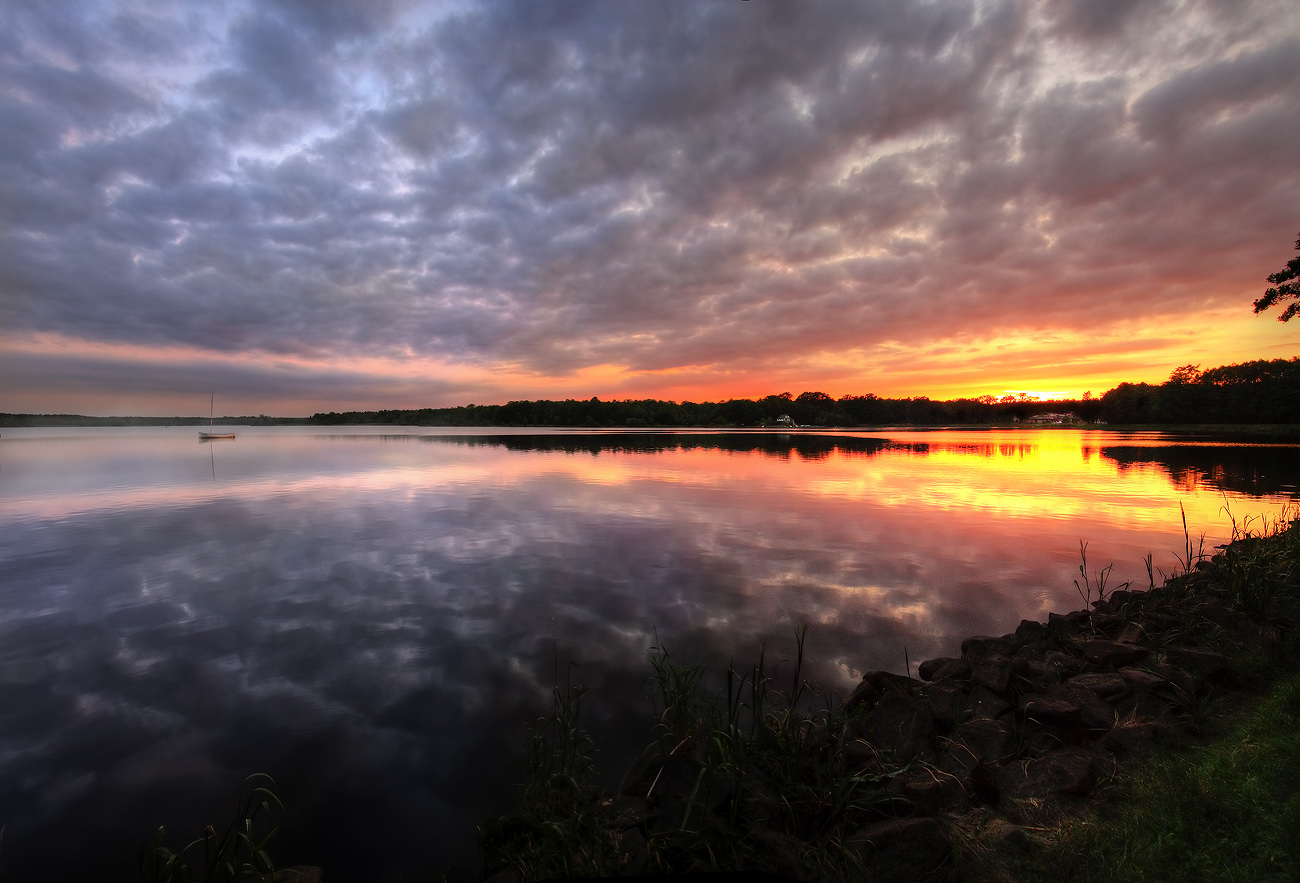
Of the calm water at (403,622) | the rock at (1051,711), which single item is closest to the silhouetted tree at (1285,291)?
the calm water at (403,622)

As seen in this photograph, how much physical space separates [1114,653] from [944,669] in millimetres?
2210

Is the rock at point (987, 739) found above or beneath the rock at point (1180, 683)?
beneath

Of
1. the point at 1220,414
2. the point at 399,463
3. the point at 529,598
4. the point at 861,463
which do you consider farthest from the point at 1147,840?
the point at 1220,414

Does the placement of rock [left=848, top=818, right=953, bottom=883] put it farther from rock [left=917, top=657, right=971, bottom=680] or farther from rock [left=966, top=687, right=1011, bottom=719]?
rock [left=917, top=657, right=971, bottom=680]

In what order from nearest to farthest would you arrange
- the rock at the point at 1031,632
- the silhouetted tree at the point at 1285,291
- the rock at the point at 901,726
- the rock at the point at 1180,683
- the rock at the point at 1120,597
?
the rock at the point at 901,726 < the rock at the point at 1180,683 < the rock at the point at 1031,632 < the rock at the point at 1120,597 < the silhouetted tree at the point at 1285,291

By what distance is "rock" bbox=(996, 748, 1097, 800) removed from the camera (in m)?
4.32

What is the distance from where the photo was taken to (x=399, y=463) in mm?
39500

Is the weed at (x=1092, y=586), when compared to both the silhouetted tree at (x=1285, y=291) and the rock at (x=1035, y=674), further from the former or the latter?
the silhouetted tree at (x=1285, y=291)

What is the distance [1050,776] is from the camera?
14.6 ft

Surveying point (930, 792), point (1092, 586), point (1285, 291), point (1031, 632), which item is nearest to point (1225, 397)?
point (1285, 291)

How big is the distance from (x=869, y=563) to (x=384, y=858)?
1099 centimetres

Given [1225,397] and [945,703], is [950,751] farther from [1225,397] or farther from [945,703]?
[1225,397]

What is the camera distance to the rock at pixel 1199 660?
614 cm

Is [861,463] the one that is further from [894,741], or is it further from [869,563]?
[894,741]
